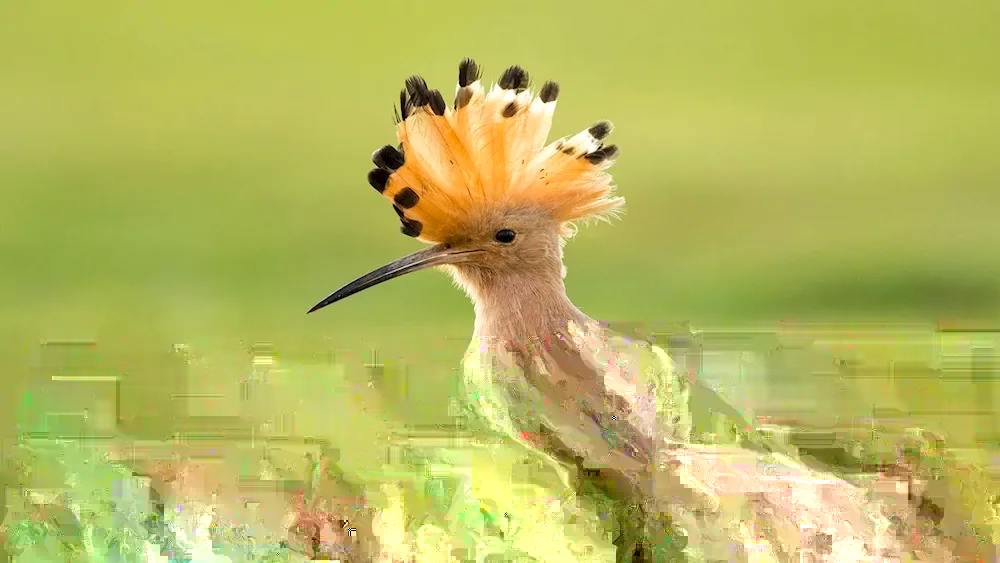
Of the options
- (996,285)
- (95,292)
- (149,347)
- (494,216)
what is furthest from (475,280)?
(996,285)

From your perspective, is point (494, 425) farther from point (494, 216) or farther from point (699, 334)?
point (494, 216)

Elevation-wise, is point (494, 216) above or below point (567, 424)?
above

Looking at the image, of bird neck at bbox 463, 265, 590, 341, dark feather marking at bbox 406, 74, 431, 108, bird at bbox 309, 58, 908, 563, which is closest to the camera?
bird at bbox 309, 58, 908, 563

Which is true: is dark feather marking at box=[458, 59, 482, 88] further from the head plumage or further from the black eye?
the black eye

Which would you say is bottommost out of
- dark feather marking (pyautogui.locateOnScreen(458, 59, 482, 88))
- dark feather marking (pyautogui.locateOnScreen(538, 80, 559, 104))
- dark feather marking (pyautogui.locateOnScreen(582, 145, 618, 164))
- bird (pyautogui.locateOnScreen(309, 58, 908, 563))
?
bird (pyautogui.locateOnScreen(309, 58, 908, 563))

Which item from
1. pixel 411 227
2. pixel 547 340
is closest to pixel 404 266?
pixel 411 227

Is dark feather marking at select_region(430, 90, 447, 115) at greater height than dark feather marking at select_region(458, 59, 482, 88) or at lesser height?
lesser

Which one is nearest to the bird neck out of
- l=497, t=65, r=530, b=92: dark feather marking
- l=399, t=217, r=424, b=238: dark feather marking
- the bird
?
the bird

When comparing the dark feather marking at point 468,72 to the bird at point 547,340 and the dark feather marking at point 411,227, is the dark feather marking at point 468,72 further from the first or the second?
the dark feather marking at point 411,227
